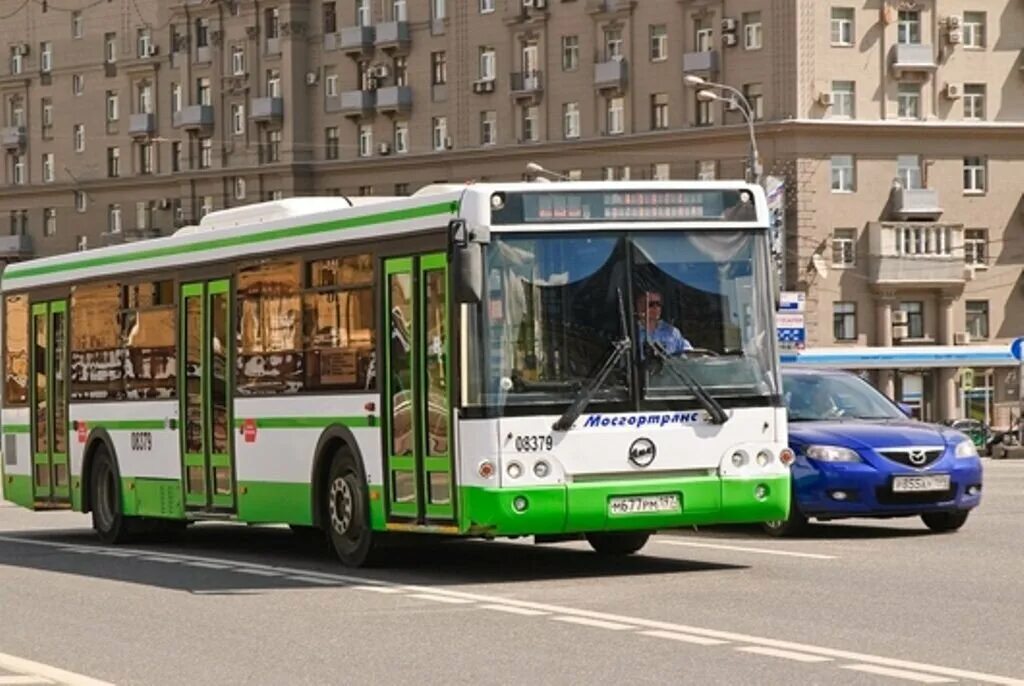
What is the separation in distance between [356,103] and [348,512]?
7752cm

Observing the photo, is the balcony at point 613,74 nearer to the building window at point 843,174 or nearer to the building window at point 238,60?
the building window at point 843,174

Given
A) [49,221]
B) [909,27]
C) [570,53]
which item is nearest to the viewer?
[909,27]

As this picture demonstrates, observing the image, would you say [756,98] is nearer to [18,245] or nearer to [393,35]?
[393,35]

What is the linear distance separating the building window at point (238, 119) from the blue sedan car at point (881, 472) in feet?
262

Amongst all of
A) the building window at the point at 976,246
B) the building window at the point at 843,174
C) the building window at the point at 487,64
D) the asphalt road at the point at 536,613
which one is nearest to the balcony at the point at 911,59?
the building window at the point at 843,174

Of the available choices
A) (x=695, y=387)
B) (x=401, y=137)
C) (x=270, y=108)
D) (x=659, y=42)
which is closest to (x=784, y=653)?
(x=695, y=387)

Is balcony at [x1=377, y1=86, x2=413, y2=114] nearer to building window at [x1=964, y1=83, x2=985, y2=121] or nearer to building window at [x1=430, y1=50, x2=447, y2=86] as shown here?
building window at [x1=430, y1=50, x2=447, y2=86]

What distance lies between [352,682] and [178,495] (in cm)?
1081

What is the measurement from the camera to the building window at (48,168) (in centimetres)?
10888

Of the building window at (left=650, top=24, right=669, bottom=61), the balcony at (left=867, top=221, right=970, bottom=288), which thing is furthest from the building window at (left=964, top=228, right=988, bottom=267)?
the building window at (left=650, top=24, right=669, bottom=61)

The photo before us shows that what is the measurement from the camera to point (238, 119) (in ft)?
330

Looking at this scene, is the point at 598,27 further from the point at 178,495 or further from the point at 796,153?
the point at 178,495

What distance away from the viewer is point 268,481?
66.2ft

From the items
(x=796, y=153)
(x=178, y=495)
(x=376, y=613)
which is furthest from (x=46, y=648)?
(x=796, y=153)
